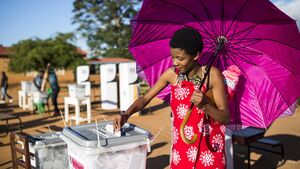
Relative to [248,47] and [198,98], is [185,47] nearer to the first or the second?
[198,98]

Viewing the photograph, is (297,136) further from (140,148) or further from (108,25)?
(108,25)

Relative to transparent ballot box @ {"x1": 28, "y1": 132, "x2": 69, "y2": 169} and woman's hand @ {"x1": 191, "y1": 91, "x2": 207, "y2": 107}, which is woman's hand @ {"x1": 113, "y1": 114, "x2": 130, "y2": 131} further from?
transparent ballot box @ {"x1": 28, "y1": 132, "x2": 69, "y2": 169}

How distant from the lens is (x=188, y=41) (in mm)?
1884

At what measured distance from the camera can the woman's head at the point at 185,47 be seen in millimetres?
1887

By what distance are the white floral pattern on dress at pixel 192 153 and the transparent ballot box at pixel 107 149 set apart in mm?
610

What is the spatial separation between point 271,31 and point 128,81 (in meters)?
8.85

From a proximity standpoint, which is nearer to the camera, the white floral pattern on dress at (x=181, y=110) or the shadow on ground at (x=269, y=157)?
the white floral pattern on dress at (x=181, y=110)

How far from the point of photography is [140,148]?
2.68m

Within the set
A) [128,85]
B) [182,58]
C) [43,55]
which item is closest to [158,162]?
[182,58]

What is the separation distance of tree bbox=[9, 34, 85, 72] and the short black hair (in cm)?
3138

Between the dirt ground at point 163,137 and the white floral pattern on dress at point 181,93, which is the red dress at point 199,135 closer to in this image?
the white floral pattern on dress at point 181,93

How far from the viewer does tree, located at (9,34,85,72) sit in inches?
1244

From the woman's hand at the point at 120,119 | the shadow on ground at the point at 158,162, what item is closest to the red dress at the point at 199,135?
the woman's hand at the point at 120,119

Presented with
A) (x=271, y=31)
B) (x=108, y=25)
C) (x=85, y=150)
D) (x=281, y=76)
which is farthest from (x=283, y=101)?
(x=108, y=25)
